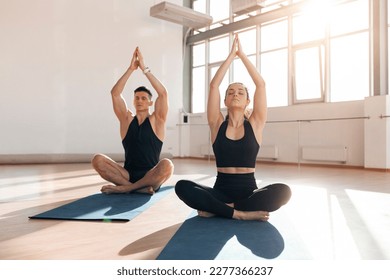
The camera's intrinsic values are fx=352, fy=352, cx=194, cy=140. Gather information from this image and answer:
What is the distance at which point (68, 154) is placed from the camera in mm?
7105

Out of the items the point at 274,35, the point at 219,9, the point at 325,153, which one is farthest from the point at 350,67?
the point at 219,9

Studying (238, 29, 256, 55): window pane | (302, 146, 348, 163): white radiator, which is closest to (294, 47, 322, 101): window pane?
(302, 146, 348, 163): white radiator

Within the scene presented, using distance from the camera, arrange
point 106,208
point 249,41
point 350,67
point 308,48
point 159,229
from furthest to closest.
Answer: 1. point 249,41
2. point 308,48
3. point 350,67
4. point 106,208
5. point 159,229

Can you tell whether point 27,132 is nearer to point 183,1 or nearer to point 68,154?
point 68,154

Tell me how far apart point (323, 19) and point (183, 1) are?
165 inches

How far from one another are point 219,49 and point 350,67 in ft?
11.6

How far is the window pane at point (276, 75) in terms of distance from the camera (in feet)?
24.6

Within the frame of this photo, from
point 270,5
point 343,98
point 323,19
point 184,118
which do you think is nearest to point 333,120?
point 343,98

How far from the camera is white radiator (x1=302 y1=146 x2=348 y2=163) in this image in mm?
6254

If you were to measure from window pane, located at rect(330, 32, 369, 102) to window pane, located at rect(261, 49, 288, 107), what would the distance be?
107 cm

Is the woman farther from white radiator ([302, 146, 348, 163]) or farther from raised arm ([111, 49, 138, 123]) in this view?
white radiator ([302, 146, 348, 163])

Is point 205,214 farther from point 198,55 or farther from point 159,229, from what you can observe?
point 198,55

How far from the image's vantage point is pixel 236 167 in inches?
82.4

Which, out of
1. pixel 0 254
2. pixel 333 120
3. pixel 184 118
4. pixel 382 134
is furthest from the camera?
pixel 184 118
